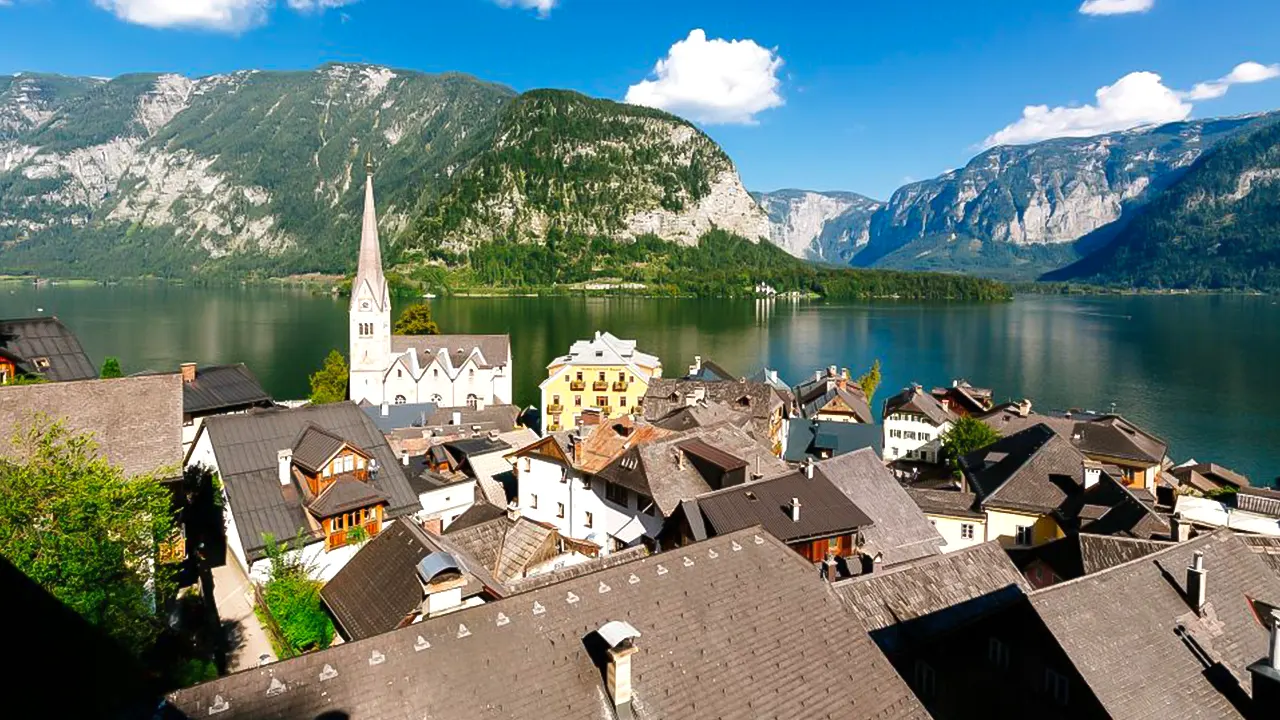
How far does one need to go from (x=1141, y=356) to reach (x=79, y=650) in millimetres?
145076

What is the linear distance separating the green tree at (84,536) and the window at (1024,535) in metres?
34.9

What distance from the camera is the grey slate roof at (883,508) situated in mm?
27750

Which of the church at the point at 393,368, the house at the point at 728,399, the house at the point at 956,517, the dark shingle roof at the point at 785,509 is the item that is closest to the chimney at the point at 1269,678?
the dark shingle roof at the point at 785,509

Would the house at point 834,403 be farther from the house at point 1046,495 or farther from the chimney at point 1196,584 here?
the chimney at point 1196,584

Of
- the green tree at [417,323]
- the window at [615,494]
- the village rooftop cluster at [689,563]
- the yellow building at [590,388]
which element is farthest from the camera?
the green tree at [417,323]

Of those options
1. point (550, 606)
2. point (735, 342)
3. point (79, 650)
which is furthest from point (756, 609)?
point (735, 342)

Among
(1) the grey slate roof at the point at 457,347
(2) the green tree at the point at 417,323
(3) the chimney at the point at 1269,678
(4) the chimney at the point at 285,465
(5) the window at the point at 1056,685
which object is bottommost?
(5) the window at the point at 1056,685

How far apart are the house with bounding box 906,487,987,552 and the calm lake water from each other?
39.5 metres

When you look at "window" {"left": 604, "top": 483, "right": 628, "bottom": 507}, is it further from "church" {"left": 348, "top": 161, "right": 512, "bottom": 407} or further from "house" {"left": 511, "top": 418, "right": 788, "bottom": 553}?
"church" {"left": 348, "top": 161, "right": 512, "bottom": 407}

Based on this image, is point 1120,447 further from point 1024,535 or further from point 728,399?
point 728,399

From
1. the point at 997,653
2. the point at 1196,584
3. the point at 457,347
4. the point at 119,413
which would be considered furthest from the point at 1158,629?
the point at 457,347

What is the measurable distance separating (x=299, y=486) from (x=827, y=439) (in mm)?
35761

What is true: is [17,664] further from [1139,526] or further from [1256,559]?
[1139,526]

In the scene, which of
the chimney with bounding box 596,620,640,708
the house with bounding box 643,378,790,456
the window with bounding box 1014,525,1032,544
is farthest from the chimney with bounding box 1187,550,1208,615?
the house with bounding box 643,378,790,456
